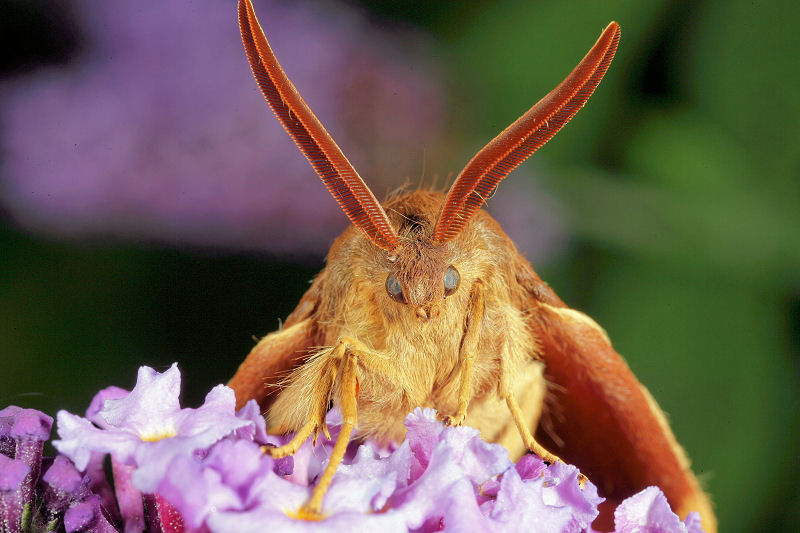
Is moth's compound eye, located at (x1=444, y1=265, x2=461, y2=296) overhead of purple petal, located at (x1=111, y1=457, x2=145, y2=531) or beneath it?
overhead

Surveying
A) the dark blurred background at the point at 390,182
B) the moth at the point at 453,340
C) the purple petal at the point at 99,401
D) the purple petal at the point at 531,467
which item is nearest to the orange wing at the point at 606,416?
the moth at the point at 453,340

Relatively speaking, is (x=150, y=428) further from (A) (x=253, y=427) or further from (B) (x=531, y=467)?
(B) (x=531, y=467)

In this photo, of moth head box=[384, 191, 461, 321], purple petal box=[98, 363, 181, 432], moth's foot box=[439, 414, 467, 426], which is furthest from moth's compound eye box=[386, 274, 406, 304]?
purple petal box=[98, 363, 181, 432]

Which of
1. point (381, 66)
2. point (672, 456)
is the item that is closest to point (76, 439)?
point (672, 456)

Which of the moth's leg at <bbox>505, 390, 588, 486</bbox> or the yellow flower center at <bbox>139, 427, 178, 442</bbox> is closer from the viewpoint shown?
the yellow flower center at <bbox>139, 427, 178, 442</bbox>

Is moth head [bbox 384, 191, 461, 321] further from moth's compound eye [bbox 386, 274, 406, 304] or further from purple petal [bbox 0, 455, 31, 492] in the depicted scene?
purple petal [bbox 0, 455, 31, 492]

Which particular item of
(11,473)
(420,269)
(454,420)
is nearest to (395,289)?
(420,269)
